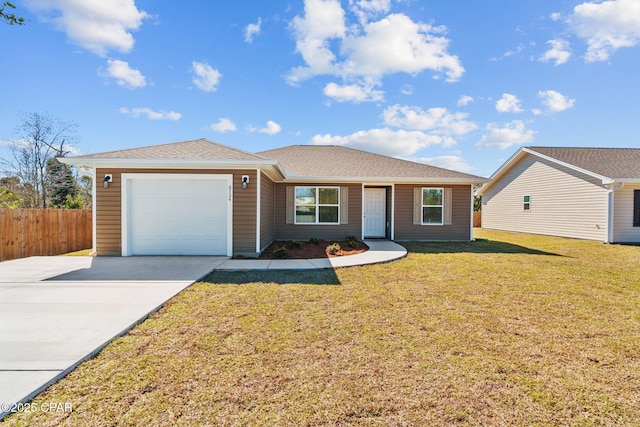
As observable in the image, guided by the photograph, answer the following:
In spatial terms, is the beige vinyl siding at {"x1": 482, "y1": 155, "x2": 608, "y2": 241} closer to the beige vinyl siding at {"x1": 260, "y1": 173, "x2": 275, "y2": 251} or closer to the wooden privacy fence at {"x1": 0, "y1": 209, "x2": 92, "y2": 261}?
the beige vinyl siding at {"x1": 260, "y1": 173, "x2": 275, "y2": 251}

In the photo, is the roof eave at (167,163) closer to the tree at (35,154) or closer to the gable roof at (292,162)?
the gable roof at (292,162)

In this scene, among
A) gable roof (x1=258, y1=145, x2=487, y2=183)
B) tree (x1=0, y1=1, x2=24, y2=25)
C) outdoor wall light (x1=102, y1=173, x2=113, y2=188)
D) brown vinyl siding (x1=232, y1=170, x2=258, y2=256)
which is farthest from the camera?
gable roof (x1=258, y1=145, x2=487, y2=183)

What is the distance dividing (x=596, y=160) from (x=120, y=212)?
64.5 ft

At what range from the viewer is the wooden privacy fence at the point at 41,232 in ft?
26.6

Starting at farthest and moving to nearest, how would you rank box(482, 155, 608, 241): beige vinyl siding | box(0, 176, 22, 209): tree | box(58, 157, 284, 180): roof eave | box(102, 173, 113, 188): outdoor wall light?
box(0, 176, 22, 209): tree → box(482, 155, 608, 241): beige vinyl siding → box(102, 173, 113, 188): outdoor wall light → box(58, 157, 284, 180): roof eave

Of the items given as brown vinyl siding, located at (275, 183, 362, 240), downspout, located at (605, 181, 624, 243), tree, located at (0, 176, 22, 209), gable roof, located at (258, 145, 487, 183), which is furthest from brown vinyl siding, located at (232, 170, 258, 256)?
tree, located at (0, 176, 22, 209)

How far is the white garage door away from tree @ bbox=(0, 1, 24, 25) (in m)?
4.09

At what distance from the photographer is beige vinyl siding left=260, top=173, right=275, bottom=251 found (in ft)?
27.7

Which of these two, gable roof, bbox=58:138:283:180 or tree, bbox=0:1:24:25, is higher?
tree, bbox=0:1:24:25

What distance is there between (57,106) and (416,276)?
1896 centimetres

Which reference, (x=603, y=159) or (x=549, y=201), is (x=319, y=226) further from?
(x=603, y=159)

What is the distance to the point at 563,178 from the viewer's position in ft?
44.3

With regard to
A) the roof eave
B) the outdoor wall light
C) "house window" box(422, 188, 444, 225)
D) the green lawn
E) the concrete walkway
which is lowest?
the green lawn

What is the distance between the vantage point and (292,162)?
40.3 feet
